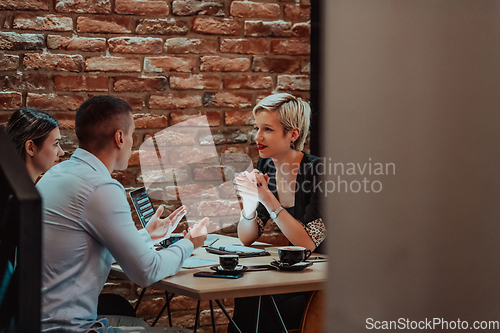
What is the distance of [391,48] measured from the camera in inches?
17.1

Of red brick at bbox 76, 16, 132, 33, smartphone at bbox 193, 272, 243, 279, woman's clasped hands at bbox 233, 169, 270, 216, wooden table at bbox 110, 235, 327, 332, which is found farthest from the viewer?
red brick at bbox 76, 16, 132, 33

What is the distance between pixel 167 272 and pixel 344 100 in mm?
908

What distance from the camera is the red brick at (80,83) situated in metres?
2.12

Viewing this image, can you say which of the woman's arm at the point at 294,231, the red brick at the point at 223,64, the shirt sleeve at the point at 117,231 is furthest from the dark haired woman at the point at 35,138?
the woman's arm at the point at 294,231

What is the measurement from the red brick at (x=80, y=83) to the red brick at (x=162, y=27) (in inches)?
11.7

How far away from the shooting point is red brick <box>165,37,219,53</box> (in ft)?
7.44

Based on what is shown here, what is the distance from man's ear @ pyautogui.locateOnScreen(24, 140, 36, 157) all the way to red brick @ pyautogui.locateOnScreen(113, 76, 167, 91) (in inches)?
21.8

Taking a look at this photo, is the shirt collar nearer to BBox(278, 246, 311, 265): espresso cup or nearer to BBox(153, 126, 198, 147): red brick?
BBox(278, 246, 311, 265): espresso cup

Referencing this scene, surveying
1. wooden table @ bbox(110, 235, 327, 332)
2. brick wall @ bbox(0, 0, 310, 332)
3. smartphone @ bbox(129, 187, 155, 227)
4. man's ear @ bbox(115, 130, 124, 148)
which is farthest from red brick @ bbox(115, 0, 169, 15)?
wooden table @ bbox(110, 235, 327, 332)

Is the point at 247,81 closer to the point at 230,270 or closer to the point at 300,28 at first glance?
the point at 300,28

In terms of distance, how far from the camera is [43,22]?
6.86 ft

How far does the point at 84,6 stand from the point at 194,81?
599 mm

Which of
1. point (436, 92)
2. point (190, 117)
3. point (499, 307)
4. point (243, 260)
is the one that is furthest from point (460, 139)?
point (190, 117)

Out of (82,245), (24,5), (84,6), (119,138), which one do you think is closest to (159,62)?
(84,6)
